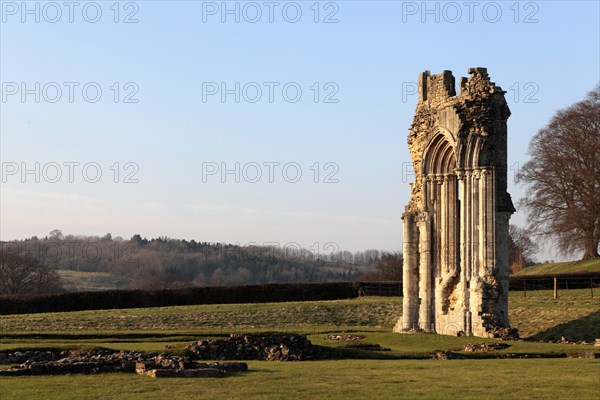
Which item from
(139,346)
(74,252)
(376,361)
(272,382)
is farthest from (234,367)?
(74,252)

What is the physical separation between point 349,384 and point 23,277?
182 feet

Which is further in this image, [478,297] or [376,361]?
Answer: [478,297]

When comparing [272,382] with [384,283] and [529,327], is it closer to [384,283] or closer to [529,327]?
[529,327]

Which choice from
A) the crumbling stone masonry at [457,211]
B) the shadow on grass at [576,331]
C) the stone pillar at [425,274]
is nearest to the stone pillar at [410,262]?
the crumbling stone masonry at [457,211]

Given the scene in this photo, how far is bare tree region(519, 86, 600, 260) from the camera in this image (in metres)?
53.5

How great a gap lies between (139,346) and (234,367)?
883 cm

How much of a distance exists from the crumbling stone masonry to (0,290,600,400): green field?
5.75ft

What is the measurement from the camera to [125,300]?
51531 mm

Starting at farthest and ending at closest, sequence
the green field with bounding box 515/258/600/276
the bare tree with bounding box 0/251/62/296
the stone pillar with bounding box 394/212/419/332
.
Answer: the bare tree with bounding box 0/251/62/296 < the green field with bounding box 515/258/600/276 < the stone pillar with bounding box 394/212/419/332

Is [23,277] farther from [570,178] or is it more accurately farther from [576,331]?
[576,331]

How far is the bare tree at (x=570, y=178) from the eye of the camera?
53.5 meters

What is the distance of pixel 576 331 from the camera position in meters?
31.8

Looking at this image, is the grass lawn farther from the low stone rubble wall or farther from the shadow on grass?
the shadow on grass

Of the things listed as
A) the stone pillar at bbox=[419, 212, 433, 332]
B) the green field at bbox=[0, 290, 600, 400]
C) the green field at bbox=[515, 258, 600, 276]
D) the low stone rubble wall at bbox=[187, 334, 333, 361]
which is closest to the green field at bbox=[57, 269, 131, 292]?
the green field at bbox=[515, 258, 600, 276]
